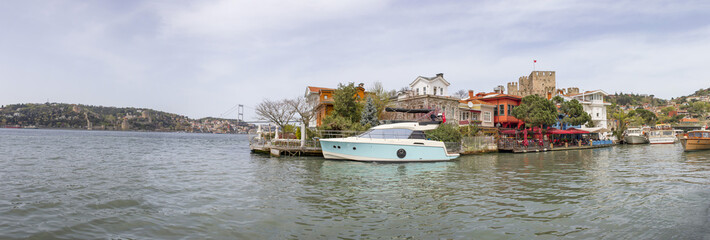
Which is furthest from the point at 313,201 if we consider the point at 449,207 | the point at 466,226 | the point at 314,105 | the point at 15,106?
the point at 15,106

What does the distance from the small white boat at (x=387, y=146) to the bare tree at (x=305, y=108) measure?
21761mm

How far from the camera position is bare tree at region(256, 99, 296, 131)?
4576 cm

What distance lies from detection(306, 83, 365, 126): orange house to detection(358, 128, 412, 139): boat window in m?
15.8

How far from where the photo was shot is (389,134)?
75.9 feet

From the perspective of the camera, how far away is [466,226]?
7.70 m

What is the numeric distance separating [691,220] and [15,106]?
233128 millimetres

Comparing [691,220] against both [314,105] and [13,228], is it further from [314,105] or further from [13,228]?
[314,105]

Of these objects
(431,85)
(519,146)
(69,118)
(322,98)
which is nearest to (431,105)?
(431,85)

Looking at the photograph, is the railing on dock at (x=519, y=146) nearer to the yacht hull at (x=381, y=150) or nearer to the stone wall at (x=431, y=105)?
the stone wall at (x=431, y=105)

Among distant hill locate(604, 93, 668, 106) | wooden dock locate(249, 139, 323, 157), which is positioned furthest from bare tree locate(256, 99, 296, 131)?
distant hill locate(604, 93, 668, 106)

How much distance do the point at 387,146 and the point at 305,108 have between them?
2617cm

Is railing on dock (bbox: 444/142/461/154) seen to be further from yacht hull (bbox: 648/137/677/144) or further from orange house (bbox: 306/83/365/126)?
yacht hull (bbox: 648/137/677/144)

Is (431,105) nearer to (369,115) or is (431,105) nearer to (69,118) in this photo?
(369,115)

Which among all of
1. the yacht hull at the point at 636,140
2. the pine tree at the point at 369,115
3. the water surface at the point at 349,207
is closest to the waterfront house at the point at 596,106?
the yacht hull at the point at 636,140
